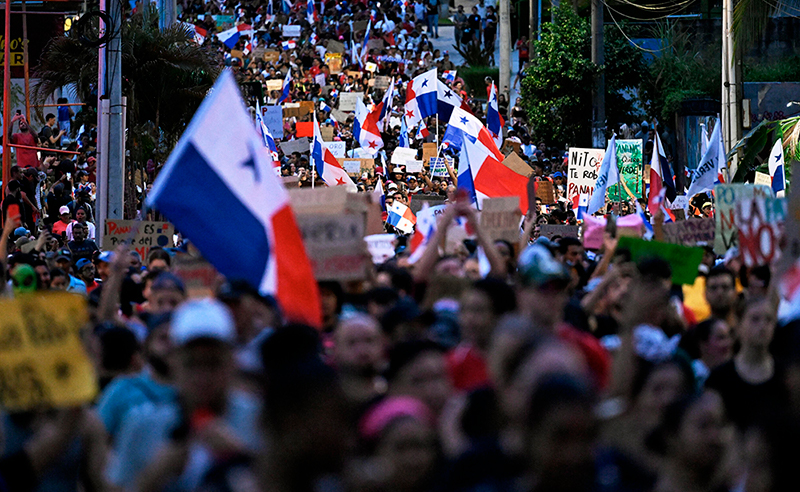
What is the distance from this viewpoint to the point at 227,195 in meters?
6.45

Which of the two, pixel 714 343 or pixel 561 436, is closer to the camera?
pixel 561 436

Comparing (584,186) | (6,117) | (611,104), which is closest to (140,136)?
(6,117)

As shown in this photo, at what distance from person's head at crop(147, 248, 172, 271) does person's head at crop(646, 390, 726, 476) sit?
5079mm

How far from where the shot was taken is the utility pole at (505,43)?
115 ft

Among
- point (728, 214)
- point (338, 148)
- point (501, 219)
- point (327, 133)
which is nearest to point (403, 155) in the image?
point (338, 148)

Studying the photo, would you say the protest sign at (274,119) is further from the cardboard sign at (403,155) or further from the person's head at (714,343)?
the person's head at (714,343)

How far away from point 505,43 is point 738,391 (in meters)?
30.9

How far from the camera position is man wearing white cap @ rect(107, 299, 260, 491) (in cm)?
379

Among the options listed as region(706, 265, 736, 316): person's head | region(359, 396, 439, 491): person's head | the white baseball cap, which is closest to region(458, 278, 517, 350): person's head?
region(359, 396, 439, 491): person's head

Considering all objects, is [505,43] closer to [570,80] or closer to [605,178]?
[570,80]

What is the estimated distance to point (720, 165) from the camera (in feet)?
60.4

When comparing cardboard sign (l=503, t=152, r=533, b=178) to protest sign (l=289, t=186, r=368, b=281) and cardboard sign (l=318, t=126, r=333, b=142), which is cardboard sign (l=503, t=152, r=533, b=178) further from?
cardboard sign (l=318, t=126, r=333, b=142)

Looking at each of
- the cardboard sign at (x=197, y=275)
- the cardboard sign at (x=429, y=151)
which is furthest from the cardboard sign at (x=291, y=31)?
the cardboard sign at (x=197, y=275)

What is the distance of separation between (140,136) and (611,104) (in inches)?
540
